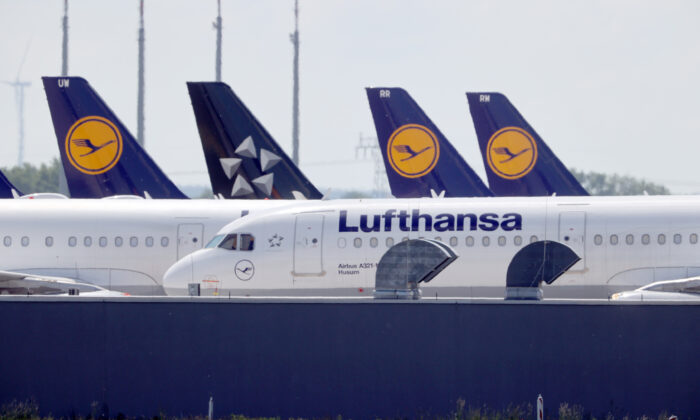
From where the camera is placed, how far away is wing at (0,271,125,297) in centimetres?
3213

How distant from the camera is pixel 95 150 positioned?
42.8 meters

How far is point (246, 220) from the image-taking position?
103ft

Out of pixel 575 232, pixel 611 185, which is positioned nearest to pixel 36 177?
pixel 611 185

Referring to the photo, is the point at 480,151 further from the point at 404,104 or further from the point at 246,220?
the point at 246,220

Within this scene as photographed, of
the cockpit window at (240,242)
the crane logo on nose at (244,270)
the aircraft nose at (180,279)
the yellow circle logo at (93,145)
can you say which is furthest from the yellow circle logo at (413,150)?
the aircraft nose at (180,279)

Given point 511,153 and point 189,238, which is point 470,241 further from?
point 511,153

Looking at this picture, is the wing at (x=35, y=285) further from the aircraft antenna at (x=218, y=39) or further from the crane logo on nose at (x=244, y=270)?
the aircraft antenna at (x=218, y=39)

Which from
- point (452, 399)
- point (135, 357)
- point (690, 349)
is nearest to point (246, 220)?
point (135, 357)

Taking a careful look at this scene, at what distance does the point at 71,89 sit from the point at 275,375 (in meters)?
26.6

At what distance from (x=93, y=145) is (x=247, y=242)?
14472 mm

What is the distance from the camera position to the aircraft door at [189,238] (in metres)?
34.2

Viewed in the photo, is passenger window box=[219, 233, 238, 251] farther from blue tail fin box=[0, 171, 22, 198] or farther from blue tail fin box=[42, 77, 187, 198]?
blue tail fin box=[0, 171, 22, 198]

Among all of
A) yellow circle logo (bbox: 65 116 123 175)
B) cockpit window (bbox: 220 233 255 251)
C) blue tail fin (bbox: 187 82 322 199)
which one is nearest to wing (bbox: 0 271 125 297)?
cockpit window (bbox: 220 233 255 251)

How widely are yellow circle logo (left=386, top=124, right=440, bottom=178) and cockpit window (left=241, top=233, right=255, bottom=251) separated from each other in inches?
587
